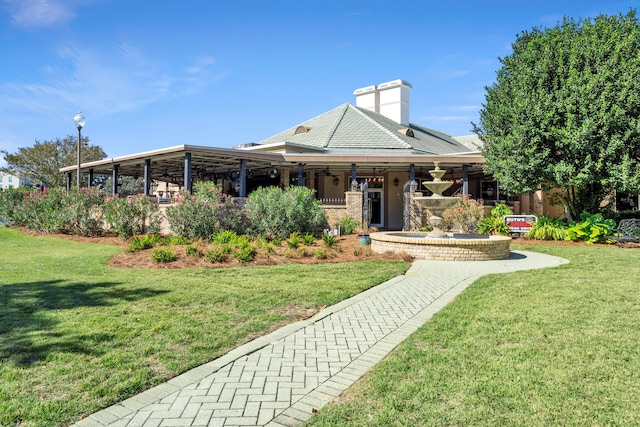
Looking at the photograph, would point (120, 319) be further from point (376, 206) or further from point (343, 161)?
point (376, 206)

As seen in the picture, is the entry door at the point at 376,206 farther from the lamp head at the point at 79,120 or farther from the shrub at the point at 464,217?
the lamp head at the point at 79,120

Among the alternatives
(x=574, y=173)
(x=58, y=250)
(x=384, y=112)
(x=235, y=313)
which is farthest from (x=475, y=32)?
(x=384, y=112)

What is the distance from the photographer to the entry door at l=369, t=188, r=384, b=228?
22594 mm

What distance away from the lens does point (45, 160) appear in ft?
125

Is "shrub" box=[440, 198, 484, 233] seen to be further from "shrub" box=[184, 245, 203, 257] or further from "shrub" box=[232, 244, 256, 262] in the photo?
"shrub" box=[184, 245, 203, 257]

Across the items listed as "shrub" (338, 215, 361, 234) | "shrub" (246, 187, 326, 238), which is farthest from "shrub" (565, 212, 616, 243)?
"shrub" (246, 187, 326, 238)

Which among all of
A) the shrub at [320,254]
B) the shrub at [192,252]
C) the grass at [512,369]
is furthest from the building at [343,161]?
the grass at [512,369]

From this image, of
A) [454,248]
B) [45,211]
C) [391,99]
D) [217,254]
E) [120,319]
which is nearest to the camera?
[120,319]

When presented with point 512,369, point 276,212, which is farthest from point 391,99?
point 512,369

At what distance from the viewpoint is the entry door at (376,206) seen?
2259 cm

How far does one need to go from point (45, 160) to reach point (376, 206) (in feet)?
111

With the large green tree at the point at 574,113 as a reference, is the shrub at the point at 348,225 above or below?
below

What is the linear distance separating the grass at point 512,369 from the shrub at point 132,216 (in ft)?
38.6

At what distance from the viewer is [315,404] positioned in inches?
123
